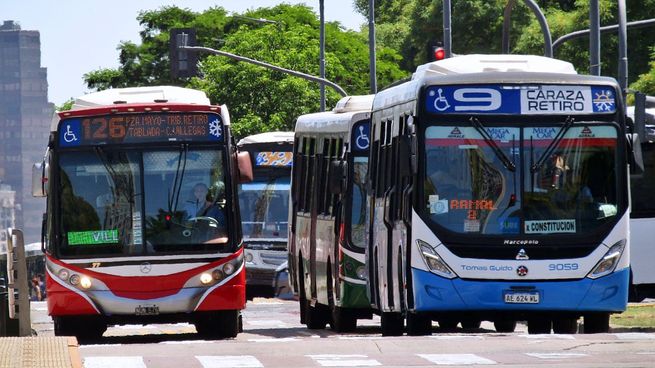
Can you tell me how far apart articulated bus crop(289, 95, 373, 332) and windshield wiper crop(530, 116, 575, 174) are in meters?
5.33

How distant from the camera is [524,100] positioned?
1908cm

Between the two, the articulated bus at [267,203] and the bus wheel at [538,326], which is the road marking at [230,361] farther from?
the articulated bus at [267,203]

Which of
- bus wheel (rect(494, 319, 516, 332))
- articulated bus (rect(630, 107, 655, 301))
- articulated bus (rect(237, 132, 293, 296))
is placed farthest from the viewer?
articulated bus (rect(237, 132, 293, 296))

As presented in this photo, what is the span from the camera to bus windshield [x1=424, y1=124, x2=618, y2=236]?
18766 mm

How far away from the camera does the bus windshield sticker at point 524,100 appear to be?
62.4 ft

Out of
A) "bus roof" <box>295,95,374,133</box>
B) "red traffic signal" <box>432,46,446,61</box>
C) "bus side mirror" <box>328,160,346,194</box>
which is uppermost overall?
"red traffic signal" <box>432,46,446,61</box>

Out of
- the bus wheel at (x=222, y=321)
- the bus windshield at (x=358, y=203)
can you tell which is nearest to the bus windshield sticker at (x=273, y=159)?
the bus windshield at (x=358, y=203)

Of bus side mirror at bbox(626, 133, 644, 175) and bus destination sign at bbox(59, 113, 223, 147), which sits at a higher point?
bus destination sign at bbox(59, 113, 223, 147)

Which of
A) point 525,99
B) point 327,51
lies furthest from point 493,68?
point 327,51

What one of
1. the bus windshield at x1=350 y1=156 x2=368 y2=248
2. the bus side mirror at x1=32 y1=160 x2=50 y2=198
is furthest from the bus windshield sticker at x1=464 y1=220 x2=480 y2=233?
the bus side mirror at x1=32 y1=160 x2=50 y2=198

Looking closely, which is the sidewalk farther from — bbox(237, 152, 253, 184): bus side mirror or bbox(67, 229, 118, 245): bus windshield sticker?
bbox(237, 152, 253, 184): bus side mirror

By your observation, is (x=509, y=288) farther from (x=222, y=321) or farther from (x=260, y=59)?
(x=260, y=59)

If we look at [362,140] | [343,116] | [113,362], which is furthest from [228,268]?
[113,362]

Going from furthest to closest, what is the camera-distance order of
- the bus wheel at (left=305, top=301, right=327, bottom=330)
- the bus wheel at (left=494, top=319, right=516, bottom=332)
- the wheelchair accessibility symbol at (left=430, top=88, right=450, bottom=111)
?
the bus wheel at (left=305, top=301, right=327, bottom=330)
the bus wheel at (left=494, top=319, right=516, bottom=332)
the wheelchair accessibility symbol at (left=430, top=88, right=450, bottom=111)
